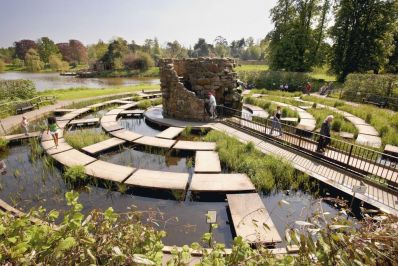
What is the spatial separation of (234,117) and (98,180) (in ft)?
29.2

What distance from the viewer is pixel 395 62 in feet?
111

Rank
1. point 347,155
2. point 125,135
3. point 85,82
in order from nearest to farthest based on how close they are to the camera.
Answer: point 347,155 < point 125,135 < point 85,82

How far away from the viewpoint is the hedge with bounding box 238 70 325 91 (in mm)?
28344

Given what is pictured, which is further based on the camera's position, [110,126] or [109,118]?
[109,118]

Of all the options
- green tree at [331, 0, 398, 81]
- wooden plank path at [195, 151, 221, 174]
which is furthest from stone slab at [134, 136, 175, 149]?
green tree at [331, 0, 398, 81]

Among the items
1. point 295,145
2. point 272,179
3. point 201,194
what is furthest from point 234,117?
point 201,194

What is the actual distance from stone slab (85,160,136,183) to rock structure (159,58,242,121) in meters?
6.83

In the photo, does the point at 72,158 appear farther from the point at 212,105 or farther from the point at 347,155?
the point at 347,155

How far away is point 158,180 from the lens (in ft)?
23.4

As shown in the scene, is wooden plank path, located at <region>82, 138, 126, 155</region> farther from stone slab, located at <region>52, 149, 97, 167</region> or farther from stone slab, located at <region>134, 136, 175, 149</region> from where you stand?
stone slab, located at <region>134, 136, 175, 149</region>

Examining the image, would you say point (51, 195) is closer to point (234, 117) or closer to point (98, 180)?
point (98, 180)

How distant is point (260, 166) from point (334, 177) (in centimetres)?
232

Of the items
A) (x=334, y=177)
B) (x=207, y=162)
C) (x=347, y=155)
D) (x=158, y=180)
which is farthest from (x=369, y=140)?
(x=158, y=180)

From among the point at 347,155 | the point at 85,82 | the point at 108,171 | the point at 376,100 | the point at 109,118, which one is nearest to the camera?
the point at 108,171
